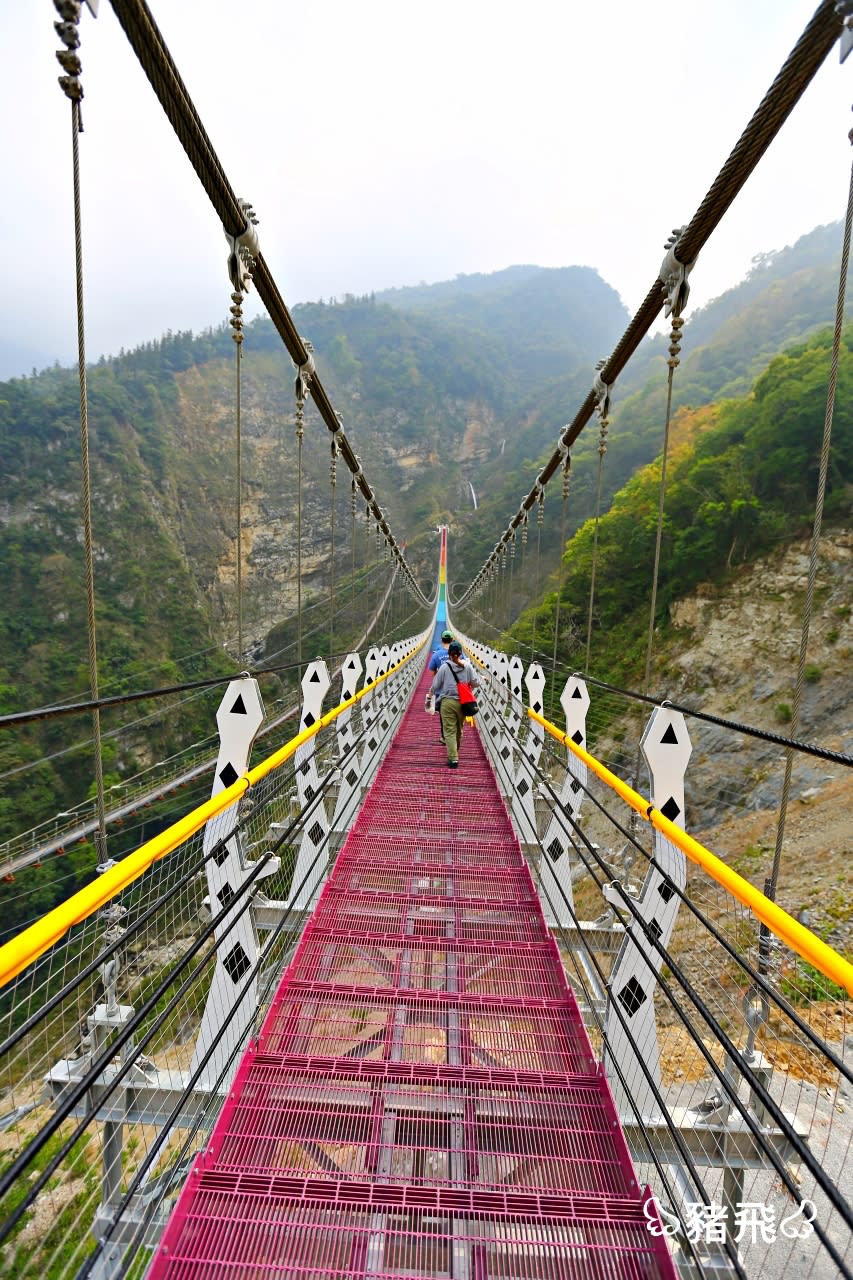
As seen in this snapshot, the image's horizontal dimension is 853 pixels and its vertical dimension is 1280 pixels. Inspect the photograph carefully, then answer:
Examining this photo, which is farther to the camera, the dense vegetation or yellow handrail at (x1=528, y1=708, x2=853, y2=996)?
the dense vegetation

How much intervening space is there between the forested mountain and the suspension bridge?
5421 mm

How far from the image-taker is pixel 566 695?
2926 mm

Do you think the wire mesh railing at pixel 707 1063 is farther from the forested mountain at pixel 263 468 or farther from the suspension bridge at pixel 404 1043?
the forested mountain at pixel 263 468

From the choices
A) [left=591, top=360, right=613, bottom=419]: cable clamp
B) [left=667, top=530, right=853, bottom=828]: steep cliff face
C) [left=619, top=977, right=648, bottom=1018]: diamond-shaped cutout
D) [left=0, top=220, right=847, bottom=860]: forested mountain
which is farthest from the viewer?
[left=0, top=220, right=847, bottom=860]: forested mountain

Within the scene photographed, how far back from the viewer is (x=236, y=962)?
1.74m

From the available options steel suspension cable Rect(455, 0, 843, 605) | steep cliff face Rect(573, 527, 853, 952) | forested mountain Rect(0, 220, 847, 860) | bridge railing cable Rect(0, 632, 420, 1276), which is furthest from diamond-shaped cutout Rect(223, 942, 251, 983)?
forested mountain Rect(0, 220, 847, 860)

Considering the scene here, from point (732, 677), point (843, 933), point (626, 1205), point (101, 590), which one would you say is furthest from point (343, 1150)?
point (101, 590)

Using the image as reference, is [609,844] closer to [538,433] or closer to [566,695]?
[566,695]

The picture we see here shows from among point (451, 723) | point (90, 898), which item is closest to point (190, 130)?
point (90, 898)

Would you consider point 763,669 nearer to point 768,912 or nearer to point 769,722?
point 769,722

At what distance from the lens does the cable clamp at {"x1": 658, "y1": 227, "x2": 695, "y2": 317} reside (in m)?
2.56

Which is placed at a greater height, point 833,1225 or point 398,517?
point 398,517

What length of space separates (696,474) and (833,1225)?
50.7ft

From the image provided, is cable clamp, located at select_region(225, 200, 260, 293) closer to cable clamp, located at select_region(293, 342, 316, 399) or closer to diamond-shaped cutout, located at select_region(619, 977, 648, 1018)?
cable clamp, located at select_region(293, 342, 316, 399)
